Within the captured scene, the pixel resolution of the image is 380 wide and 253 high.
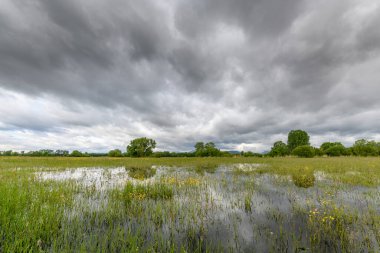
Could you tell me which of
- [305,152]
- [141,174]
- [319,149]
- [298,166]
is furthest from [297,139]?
[141,174]

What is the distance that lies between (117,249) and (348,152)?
4028 inches

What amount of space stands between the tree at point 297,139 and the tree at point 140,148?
286 ft

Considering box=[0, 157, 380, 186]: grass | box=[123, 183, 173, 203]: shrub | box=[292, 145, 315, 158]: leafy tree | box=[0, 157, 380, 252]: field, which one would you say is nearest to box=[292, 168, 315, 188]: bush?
box=[0, 157, 380, 186]: grass

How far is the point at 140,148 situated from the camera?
100375 mm

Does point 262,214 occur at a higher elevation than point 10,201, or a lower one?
lower

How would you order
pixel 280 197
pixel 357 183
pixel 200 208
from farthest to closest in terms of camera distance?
pixel 357 183 → pixel 280 197 → pixel 200 208

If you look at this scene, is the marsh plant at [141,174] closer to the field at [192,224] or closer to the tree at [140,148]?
the field at [192,224]

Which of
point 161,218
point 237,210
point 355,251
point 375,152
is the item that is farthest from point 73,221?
point 375,152

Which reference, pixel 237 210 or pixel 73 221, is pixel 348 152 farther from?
pixel 73 221

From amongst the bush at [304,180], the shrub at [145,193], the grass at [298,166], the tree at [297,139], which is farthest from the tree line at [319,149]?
the shrub at [145,193]

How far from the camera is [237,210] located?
8.07 m

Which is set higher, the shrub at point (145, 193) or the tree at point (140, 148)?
the tree at point (140, 148)

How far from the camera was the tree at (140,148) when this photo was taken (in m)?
100

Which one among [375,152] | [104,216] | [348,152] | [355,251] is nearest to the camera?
[355,251]
